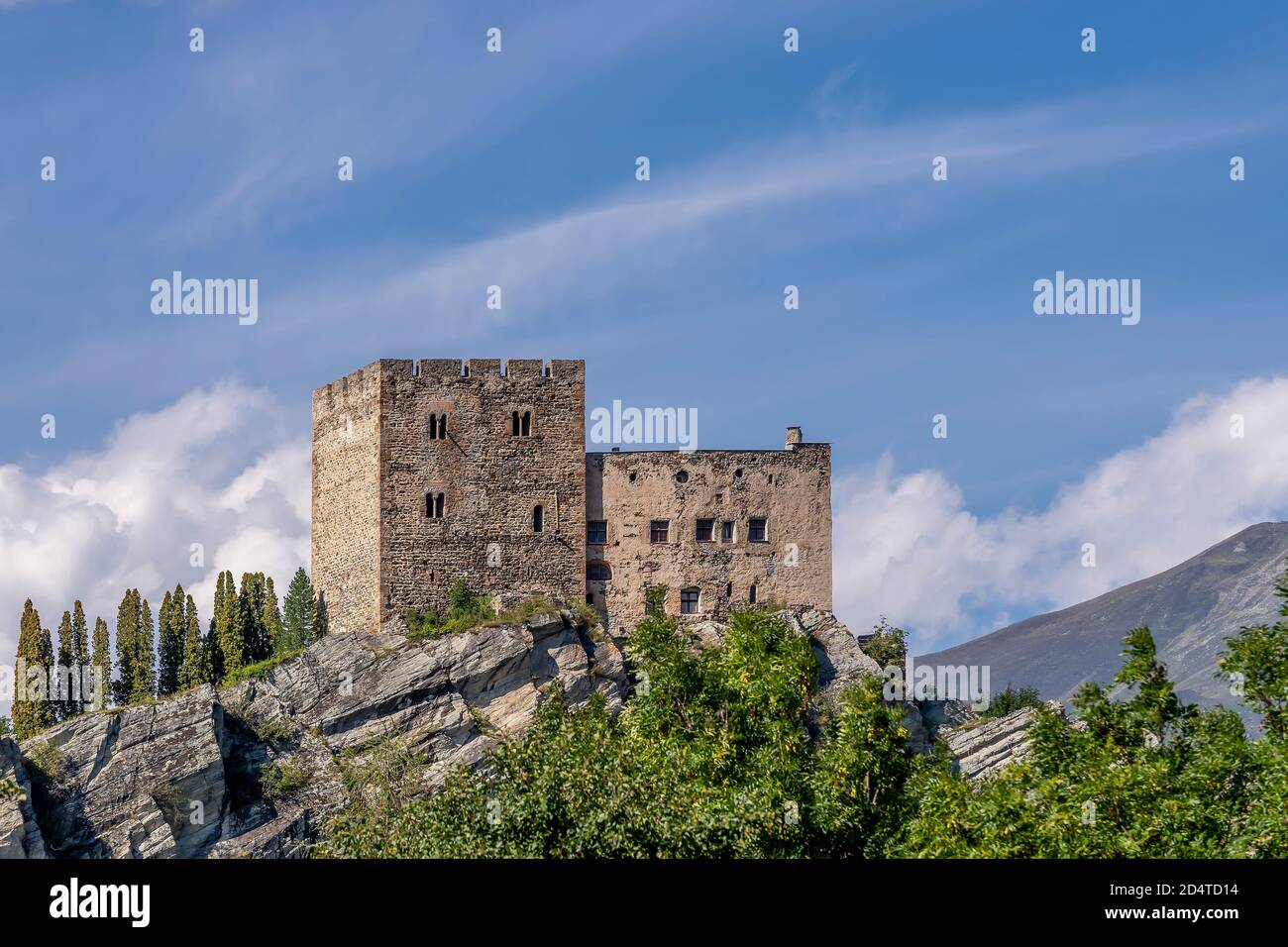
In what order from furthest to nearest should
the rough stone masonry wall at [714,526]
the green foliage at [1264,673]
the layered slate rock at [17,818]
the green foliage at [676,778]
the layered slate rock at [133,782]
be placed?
the rough stone masonry wall at [714,526], the layered slate rock at [133,782], the layered slate rock at [17,818], the green foliage at [1264,673], the green foliage at [676,778]

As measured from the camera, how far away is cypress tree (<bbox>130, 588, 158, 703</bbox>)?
74.8m

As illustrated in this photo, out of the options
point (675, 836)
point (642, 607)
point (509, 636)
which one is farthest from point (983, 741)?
point (675, 836)

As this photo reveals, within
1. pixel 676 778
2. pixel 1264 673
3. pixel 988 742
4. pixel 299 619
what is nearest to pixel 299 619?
pixel 299 619

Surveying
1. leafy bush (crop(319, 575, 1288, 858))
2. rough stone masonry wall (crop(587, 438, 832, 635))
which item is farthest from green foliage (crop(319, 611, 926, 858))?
rough stone masonry wall (crop(587, 438, 832, 635))

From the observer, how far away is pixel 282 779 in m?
67.4

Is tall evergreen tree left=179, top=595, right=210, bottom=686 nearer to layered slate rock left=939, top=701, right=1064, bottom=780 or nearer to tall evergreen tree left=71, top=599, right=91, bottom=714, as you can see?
tall evergreen tree left=71, top=599, right=91, bottom=714

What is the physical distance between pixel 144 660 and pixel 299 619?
24.7 feet

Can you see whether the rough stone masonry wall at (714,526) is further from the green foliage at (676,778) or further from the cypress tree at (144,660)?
the cypress tree at (144,660)

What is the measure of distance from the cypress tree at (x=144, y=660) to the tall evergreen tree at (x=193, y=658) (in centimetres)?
152

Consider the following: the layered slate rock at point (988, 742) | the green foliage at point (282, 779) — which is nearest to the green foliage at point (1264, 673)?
the layered slate rock at point (988, 742)

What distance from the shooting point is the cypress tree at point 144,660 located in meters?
74.8

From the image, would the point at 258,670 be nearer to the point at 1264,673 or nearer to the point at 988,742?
the point at 988,742

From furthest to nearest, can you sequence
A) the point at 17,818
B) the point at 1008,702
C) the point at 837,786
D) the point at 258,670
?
the point at 1008,702 < the point at 258,670 < the point at 17,818 < the point at 837,786
